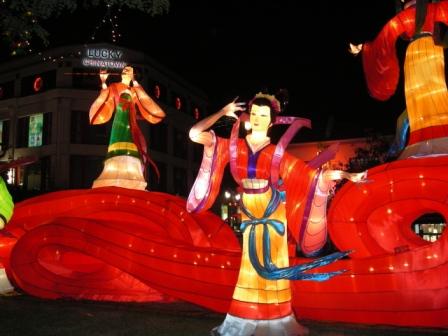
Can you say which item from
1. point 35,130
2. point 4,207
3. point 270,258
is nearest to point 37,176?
point 35,130

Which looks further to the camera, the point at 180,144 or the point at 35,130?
the point at 180,144

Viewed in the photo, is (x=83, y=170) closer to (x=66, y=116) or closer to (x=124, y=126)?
(x=66, y=116)

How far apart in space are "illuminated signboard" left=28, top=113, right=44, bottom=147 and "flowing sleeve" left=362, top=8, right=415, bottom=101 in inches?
1014

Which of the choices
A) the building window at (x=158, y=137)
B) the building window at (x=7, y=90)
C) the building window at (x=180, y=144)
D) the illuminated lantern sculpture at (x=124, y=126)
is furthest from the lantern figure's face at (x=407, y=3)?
the building window at (x=7, y=90)

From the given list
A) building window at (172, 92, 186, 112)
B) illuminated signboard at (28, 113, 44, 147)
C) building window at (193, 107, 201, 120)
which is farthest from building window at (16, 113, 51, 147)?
building window at (193, 107, 201, 120)

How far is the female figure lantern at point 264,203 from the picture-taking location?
538 cm

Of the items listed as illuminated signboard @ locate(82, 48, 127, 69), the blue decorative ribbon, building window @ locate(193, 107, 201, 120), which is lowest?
the blue decorative ribbon

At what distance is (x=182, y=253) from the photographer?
7301 millimetres

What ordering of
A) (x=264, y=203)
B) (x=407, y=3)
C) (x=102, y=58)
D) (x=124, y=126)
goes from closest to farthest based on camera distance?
(x=264, y=203) < (x=407, y=3) < (x=124, y=126) < (x=102, y=58)

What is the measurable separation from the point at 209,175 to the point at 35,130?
2690 cm

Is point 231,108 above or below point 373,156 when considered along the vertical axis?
below

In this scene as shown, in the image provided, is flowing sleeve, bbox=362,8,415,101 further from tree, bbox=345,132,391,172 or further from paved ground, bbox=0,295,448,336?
tree, bbox=345,132,391,172

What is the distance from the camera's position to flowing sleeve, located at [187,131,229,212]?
608cm

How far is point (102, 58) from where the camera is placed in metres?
27.3
